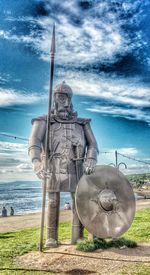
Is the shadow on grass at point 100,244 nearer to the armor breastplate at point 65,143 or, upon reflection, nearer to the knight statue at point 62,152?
the knight statue at point 62,152

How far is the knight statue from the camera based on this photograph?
6.97 m

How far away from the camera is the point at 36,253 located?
21.6 feet

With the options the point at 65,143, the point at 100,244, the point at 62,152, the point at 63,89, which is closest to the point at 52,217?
the point at 100,244

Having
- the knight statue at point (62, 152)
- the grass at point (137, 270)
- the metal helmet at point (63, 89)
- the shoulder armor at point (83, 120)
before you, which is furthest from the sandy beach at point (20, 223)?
the grass at point (137, 270)

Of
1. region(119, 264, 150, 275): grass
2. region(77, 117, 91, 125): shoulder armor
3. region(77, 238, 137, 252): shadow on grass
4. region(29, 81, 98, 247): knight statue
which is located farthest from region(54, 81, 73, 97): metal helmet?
region(119, 264, 150, 275): grass

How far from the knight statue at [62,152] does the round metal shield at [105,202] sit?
10.2 inches

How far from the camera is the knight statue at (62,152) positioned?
697 cm

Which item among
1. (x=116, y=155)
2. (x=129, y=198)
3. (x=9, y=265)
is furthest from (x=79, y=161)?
(x=116, y=155)

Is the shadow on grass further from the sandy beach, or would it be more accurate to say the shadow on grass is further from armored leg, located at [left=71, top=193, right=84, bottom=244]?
the sandy beach

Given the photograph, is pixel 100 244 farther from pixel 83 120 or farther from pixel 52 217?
pixel 83 120

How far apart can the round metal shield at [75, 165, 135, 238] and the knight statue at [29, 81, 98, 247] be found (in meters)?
0.26

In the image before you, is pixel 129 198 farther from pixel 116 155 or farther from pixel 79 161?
pixel 116 155

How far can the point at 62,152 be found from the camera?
7098mm

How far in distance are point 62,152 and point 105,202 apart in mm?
1250
